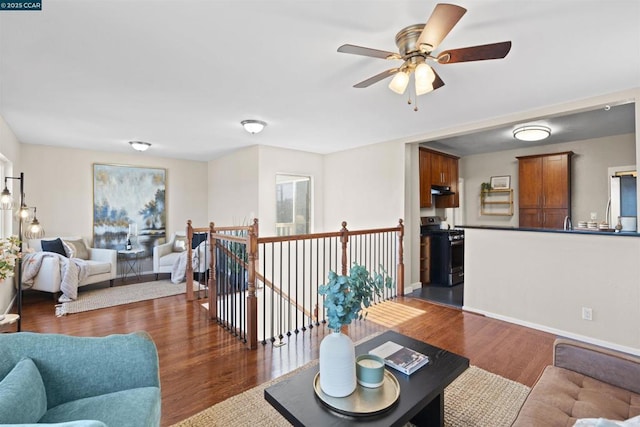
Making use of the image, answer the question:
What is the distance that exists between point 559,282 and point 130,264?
6871 millimetres

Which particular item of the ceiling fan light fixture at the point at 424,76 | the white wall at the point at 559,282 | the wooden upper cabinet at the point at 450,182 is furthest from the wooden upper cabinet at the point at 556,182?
the ceiling fan light fixture at the point at 424,76

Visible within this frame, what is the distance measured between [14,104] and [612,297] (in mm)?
6338

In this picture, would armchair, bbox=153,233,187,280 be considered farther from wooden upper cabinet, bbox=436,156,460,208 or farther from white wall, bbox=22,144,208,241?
wooden upper cabinet, bbox=436,156,460,208

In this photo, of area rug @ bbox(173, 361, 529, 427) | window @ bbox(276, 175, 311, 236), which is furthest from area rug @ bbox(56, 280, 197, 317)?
area rug @ bbox(173, 361, 529, 427)

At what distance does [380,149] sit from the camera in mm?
5070

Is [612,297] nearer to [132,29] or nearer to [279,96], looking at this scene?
[279,96]

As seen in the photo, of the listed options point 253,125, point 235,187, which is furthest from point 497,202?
point 235,187

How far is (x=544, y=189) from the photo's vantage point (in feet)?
17.5

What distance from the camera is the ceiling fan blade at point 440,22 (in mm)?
1400

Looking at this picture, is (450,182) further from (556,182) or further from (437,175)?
(556,182)

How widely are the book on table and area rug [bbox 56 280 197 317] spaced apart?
12.5ft

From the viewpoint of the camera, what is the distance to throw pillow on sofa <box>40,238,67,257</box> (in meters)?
4.57

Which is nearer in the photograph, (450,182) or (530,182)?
(530,182)

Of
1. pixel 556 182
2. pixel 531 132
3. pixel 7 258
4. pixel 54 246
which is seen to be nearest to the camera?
pixel 7 258
